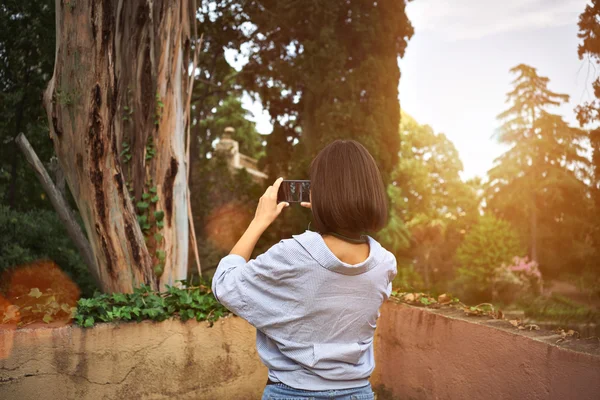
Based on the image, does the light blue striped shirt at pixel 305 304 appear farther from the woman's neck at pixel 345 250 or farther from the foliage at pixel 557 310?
the foliage at pixel 557 310

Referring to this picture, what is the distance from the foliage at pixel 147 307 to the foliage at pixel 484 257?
17.8 meters

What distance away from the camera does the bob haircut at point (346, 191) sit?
1565mm

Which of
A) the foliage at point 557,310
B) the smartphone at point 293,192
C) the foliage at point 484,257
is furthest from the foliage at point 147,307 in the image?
the foliage at point 484,257

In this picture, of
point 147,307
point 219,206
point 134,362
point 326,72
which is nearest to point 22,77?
point 219,206

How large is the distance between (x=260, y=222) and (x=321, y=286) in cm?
33

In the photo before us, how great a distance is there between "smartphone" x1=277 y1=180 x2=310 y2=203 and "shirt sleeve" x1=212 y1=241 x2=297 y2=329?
1.04 feet

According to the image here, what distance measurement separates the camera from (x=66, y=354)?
3475 mm

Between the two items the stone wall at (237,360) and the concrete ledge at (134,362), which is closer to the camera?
the stone wall at (237,360)

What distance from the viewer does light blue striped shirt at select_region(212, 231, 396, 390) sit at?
1545 mm

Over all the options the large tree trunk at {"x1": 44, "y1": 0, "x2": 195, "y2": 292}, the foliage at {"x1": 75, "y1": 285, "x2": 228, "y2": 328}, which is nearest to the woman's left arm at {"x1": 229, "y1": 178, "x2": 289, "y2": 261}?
the foliage at {"x1": 75, "y1": 285, "x2": 228, "y2": 328}

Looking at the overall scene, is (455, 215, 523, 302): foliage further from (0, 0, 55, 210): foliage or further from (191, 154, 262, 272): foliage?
(0, 0, 55, 210): foliage

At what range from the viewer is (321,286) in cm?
156

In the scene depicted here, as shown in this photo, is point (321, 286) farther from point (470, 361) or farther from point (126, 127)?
point (126, 127)

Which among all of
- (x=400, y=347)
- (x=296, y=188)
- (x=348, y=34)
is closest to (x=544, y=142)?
(x=348, y=34)
